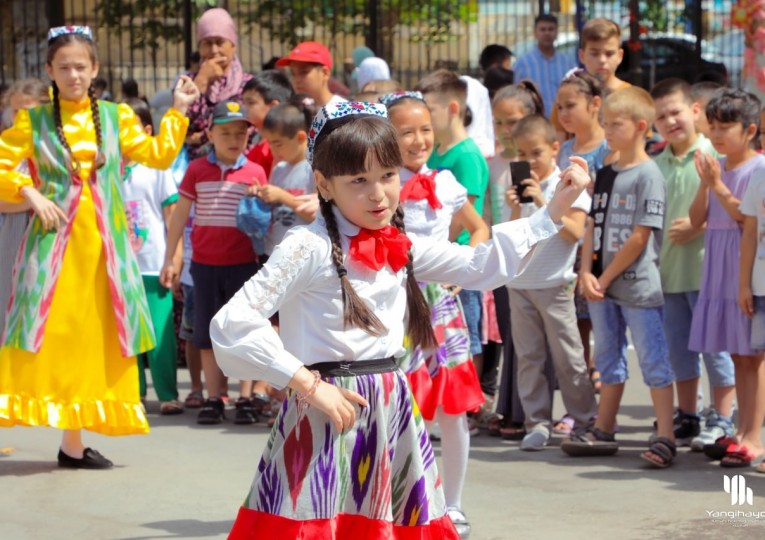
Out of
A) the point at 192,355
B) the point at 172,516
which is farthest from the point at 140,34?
the point at 172,516

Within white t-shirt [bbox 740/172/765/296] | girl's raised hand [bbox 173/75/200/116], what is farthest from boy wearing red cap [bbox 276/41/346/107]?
white t-shirt [bbox 740/172/765/296]

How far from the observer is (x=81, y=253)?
6344 mm

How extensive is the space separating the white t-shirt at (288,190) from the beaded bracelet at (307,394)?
3.53 meters

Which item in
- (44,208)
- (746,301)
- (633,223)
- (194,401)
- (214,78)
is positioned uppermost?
(214,78)

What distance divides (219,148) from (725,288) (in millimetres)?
2953

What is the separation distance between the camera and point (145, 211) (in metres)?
8.20

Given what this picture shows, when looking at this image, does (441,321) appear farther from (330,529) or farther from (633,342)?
(330,529)

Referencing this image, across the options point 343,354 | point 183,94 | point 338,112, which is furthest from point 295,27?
point 343,354

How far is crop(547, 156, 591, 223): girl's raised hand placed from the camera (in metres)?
3.82

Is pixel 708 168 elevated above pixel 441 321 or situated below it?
above

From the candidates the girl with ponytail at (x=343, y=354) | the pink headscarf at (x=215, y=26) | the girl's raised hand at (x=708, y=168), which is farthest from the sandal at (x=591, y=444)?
the pink headscarf at (x=215, y=26)

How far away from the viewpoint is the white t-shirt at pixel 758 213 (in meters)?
6.07

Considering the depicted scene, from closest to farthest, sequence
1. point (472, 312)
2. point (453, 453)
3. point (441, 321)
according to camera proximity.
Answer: point (453, 453) → point (441, 321) → point (472, 312)

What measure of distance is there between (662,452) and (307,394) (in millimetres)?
3023
